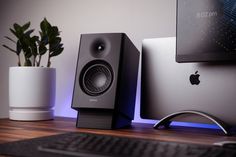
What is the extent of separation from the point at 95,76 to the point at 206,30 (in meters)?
0.39

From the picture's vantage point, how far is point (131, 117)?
3.49 feet

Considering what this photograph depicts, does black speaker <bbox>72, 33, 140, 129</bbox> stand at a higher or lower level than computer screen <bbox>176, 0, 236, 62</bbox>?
lower

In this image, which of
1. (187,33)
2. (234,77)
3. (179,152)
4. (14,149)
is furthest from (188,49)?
(14,149)

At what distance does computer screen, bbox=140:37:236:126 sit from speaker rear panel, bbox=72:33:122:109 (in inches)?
6.0

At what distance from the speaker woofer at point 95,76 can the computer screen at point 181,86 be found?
0.15m

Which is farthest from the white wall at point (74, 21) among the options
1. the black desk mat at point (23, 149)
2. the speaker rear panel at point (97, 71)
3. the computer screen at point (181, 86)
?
the black desk mat at point (23, 149)

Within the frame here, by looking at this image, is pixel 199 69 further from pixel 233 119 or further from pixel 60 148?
pixel 60 148

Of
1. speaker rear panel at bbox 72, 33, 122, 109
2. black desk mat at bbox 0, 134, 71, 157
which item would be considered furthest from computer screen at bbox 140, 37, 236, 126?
black desk mat at bbox 0, 134, 71, 157

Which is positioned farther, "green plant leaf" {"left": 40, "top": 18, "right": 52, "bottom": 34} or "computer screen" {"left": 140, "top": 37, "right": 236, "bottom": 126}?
"green plant leaf" {"left": 40, "top": 18, "right": 52, "bottom": 34}

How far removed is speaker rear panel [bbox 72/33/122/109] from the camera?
931 mm

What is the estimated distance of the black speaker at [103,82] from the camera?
3.04 feet

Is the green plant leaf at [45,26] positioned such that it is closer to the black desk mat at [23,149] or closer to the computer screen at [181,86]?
the computer screen at [181,86]

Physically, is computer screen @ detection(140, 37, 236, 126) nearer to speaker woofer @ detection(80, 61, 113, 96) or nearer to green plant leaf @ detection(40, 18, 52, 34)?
speaker woofer @ detection(80, 61, 113, 96)

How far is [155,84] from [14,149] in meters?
0.59
